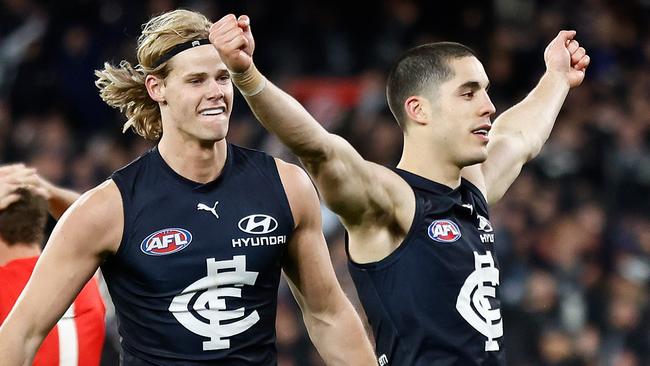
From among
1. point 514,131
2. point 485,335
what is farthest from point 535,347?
point 485,335

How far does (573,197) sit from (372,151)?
165 cm

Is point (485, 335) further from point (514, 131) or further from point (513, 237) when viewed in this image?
point (513, 237)

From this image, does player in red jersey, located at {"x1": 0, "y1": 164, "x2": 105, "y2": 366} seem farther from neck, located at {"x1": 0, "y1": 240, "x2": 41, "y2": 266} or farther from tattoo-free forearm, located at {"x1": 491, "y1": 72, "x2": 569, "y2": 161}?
tattoo-free forearm, located at {"x1": 491, "y1": 72, "x2": 569, "y2": 161}

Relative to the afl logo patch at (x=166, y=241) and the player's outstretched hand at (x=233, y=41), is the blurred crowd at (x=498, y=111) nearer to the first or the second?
the afl logo patch at (x=166, y=241)

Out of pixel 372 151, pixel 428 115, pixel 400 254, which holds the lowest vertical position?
pixel 400 254

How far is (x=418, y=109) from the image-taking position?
505 centimetres

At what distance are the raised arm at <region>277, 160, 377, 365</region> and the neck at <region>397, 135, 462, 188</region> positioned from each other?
46 cm

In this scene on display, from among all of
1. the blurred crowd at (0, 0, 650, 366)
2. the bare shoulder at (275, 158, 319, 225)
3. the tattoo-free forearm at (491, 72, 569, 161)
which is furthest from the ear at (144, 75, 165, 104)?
the blurred crowd at (0, 0, 650, 366)

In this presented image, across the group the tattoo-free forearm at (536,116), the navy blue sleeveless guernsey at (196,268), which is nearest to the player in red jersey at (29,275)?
the navy blue sleeveless guernsey at (196,268)

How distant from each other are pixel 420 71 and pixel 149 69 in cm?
107

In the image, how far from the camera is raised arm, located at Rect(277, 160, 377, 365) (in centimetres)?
475

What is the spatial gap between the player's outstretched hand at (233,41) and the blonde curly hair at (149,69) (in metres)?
0.60

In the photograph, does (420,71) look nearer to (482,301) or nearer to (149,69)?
(482,301)

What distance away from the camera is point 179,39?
15.4ft
